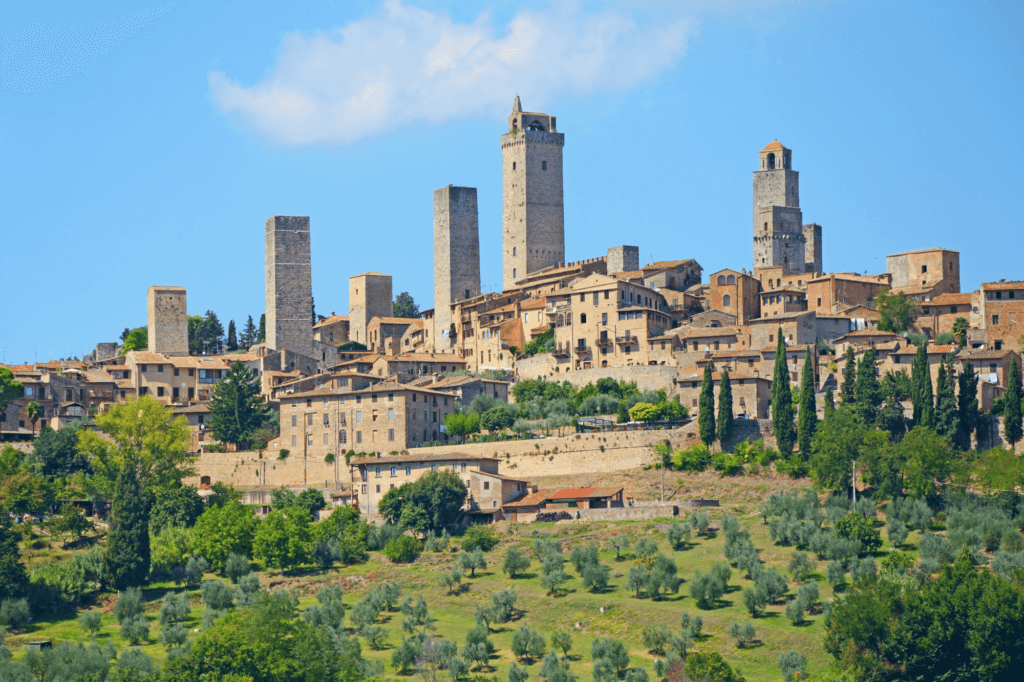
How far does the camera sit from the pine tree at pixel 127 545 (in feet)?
236


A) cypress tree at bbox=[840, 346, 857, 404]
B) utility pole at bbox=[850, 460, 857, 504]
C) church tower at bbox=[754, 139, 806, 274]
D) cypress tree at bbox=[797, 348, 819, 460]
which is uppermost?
church tower at bbox=[754, 139, 806, 274]

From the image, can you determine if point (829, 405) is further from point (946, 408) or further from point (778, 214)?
point (778, 214)

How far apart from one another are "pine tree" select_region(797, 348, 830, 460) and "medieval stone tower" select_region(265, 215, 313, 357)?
41816 mm

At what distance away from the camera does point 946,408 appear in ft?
246

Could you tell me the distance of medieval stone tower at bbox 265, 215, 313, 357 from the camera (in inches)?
4326

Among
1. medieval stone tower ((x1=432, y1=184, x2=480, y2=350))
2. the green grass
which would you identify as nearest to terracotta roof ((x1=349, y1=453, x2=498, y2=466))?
the green grass

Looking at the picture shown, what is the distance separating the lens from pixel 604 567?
219 ft

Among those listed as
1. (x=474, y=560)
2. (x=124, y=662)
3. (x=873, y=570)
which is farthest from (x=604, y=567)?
(x=124, y=662)

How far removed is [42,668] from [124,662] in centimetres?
315

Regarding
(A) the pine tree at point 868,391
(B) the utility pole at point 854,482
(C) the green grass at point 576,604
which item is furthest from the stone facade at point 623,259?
(B) the utility pole at point 854,482

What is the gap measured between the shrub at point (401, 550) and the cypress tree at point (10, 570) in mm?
14999

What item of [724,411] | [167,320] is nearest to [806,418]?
[724,411]

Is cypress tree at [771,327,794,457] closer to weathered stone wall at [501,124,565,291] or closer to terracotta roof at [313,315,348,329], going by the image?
weathered stone wall at [501,124,565,291]

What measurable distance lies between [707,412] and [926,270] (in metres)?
30.5
